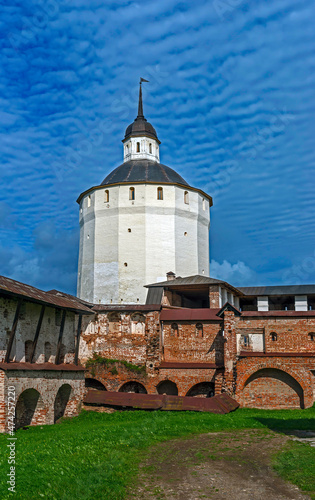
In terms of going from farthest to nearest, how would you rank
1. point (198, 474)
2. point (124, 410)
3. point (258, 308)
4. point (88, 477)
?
point (258, 308)
point (124, 410)
point (198, 474)
point (88, 477)

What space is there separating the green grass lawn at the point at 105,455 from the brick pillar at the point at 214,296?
1055cm

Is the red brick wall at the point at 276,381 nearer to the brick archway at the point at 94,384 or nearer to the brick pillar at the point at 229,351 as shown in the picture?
the brick pillar at the point at 229,351

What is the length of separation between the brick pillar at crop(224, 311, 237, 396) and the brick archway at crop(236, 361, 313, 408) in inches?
15.7

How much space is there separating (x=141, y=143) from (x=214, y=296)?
18323 millimetres

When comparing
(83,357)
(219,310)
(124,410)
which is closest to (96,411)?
(124,410)

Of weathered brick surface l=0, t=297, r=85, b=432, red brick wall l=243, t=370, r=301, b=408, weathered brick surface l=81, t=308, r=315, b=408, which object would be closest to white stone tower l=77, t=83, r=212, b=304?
weathered brick surface l=81, t=308, r=315, b=408

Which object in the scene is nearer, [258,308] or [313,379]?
[313,379]

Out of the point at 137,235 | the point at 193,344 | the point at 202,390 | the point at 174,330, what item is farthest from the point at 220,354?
the point at 137,235

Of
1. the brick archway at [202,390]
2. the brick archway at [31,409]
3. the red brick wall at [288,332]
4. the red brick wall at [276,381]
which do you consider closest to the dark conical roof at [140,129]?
the red brick wall at [288,332]

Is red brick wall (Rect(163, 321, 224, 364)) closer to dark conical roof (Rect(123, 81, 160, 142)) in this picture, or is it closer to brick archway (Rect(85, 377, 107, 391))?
brick archway (Rect(85, 377, 107, 391))

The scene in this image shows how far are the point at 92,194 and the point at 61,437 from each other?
88.6 ft

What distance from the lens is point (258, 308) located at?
36000 millimetres

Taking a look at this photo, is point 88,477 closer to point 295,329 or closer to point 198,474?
point 198,474

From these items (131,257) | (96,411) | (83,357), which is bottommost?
A: (96,411)
